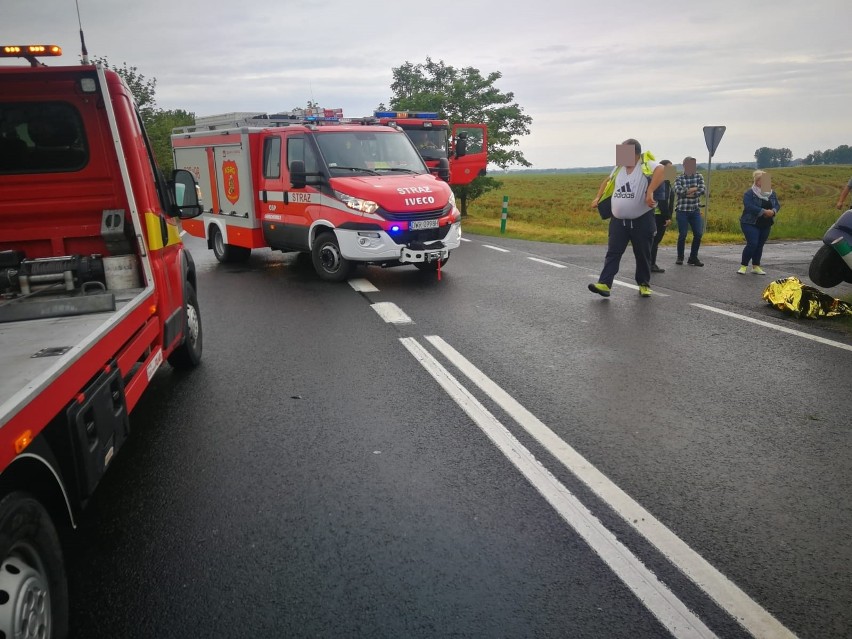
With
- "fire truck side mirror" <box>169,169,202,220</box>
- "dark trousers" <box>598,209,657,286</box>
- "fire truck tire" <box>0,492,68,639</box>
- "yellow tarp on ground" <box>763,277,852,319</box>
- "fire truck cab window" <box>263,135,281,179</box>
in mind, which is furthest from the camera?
"fire truck cab window" <box>263,135,281,179</box>

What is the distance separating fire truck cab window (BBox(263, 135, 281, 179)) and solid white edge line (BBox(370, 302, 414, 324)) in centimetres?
340

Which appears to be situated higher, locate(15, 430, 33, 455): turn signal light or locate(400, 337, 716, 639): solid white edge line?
locate(15, 430, 33, 455): turn signal light

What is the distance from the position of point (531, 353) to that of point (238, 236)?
711 cm

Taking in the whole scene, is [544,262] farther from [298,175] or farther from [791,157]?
[791,157]

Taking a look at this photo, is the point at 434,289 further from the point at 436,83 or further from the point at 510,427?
the point at 436,83

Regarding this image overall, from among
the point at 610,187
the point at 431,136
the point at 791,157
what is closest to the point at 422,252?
the point at 610,187

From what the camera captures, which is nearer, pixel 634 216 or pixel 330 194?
pixel 634 216

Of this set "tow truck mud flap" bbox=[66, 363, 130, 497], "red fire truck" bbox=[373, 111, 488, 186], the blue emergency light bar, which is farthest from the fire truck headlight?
the blue emergency light bar

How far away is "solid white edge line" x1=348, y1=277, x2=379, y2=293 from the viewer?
30.7ft

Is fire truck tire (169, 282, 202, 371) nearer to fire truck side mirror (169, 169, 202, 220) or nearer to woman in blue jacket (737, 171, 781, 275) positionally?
fire truck side mirror (169, 169, 202, 220)

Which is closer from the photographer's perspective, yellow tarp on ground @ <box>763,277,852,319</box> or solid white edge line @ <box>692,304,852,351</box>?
solid white edge line @ <box>692,304,852,351</box>

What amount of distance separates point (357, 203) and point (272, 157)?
86.3 inches

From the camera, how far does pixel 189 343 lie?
18.3 ft

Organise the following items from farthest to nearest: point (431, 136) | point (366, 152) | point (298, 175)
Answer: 1. point (431, 136)
2. point (366, 152)
3. point (298, 175)
